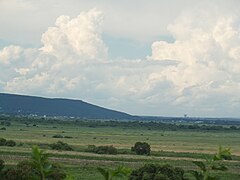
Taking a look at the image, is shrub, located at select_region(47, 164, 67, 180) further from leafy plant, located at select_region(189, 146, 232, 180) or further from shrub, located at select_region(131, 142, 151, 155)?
shrub, located at select_region(131, 142, 151, 155)

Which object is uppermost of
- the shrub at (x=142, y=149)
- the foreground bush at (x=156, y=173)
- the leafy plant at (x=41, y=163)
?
the leafy plant at (x=41, y=163)

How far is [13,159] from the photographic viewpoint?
43.9 meters

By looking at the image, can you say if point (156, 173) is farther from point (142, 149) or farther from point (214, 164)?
point (142, 149)

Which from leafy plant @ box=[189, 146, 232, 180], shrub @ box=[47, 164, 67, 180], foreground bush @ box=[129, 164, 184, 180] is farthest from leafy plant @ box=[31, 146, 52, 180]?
foreground bush @ box=[129, 164, 184, 180]

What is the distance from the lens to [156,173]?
30.8m

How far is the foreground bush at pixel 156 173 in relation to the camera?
30.0 metres

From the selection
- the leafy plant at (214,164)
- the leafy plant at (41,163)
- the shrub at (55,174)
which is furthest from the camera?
the shrub at (55,174)

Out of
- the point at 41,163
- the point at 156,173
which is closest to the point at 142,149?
the point at 156,173

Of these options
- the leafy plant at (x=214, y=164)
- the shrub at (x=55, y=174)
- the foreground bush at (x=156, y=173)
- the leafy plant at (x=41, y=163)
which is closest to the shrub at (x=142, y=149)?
the foreground bush at (x=156, y=173)

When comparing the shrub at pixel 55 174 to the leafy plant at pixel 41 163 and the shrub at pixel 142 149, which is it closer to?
the leafy plant at pixel 41 163

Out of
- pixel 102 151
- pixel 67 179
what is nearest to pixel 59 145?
pixel 102 151

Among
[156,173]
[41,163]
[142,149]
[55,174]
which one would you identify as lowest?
[156,173]

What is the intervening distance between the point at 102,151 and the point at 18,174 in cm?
3420

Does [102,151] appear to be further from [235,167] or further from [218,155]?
[218,155]
